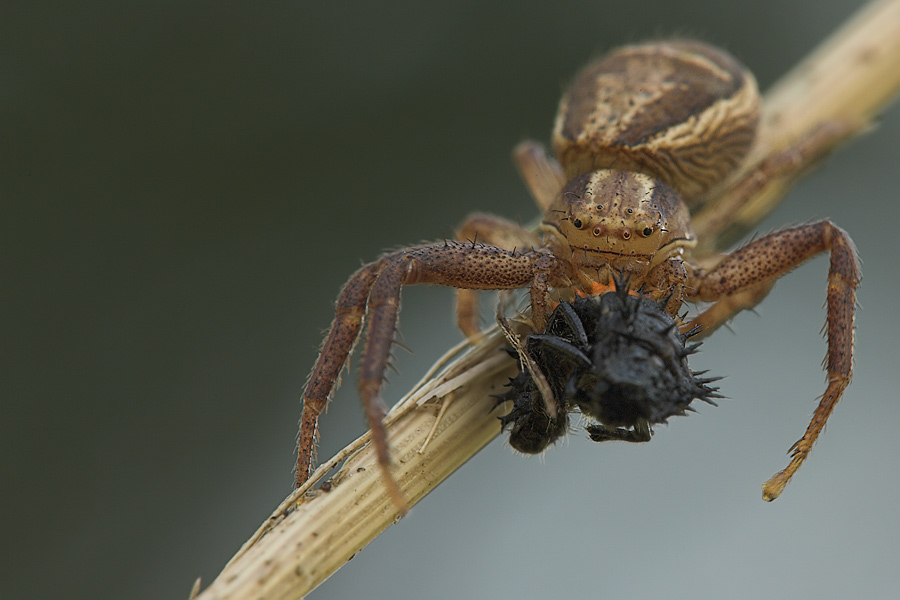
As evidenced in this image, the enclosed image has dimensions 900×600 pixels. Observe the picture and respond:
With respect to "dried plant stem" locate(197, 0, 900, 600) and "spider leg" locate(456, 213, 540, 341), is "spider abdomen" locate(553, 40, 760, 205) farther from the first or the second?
"dried plant stem" locate(197, 0, 900, 600)

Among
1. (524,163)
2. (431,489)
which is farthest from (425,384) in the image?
(524,163)

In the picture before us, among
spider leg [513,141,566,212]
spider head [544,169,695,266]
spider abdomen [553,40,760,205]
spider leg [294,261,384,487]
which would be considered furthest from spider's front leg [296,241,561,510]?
spider leg [513,141,566,212]

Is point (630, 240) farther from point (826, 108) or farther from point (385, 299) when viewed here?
point (826, 108)

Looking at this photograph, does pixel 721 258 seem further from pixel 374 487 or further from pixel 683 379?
pixel 374 487

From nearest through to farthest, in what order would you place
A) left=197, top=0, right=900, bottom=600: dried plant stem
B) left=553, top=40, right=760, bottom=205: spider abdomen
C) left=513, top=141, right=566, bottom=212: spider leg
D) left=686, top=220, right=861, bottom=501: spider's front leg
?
left=197, top=0, right=900, bottom=600: dried plant stem
left=686, top=220, right=861, bottom=501: spider's front leg
left=553, top=40, right=760, bottom=205: spider abdomen
left=513, top=141, right=566, bottom=212: spider leg

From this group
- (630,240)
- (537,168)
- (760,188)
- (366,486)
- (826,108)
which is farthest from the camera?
(537,168)

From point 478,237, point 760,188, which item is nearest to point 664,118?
point 760,188
